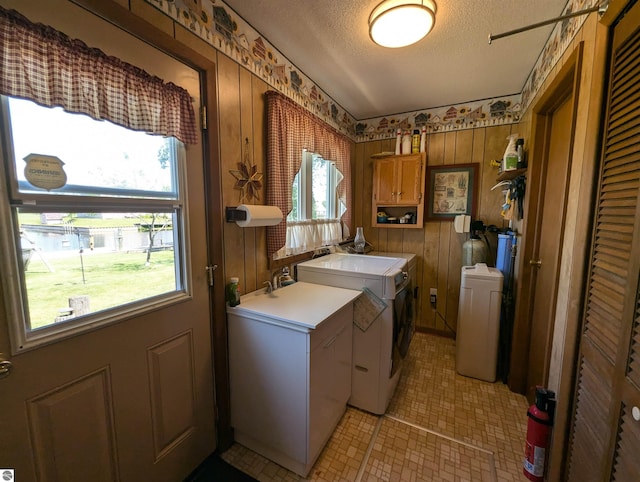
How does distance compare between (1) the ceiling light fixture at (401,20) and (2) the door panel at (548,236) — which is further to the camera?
(2) the door panel at (548,236)

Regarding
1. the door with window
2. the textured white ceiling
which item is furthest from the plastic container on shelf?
the textured white ceiling

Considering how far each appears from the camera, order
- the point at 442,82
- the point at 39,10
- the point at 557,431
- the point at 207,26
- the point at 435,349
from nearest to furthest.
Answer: the point at 39,10
the point at 557,431
the point at 207,26
the point at 442,82
the point at 435,349

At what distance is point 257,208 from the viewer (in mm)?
1472

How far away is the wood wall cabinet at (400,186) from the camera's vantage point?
2.67 m

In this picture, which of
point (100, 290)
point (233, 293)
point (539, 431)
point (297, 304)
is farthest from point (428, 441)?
point (100, 290)

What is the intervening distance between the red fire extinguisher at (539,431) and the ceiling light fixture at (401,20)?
193 centimetres

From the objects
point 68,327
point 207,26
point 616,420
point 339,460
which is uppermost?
point 207,26

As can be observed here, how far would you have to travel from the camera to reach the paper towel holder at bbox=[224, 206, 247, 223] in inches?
55.7

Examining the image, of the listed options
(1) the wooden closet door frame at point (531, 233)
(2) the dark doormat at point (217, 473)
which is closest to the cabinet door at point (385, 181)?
(1) the wooden closet door frame at point (531, 233)

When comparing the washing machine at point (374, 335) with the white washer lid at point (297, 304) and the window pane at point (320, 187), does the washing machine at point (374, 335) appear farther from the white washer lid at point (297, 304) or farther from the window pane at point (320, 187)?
the window pane at point (320, 187)

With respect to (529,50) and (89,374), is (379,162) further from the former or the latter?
(89,374)

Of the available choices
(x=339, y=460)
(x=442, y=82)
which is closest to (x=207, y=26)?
(x=442, y=82)

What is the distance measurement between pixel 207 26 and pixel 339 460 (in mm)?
2423

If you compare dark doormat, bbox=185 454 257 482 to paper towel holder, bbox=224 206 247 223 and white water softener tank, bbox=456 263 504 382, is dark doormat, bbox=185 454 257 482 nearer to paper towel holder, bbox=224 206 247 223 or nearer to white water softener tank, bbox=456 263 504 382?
paper towel holder, bbox=224 206 247 223
